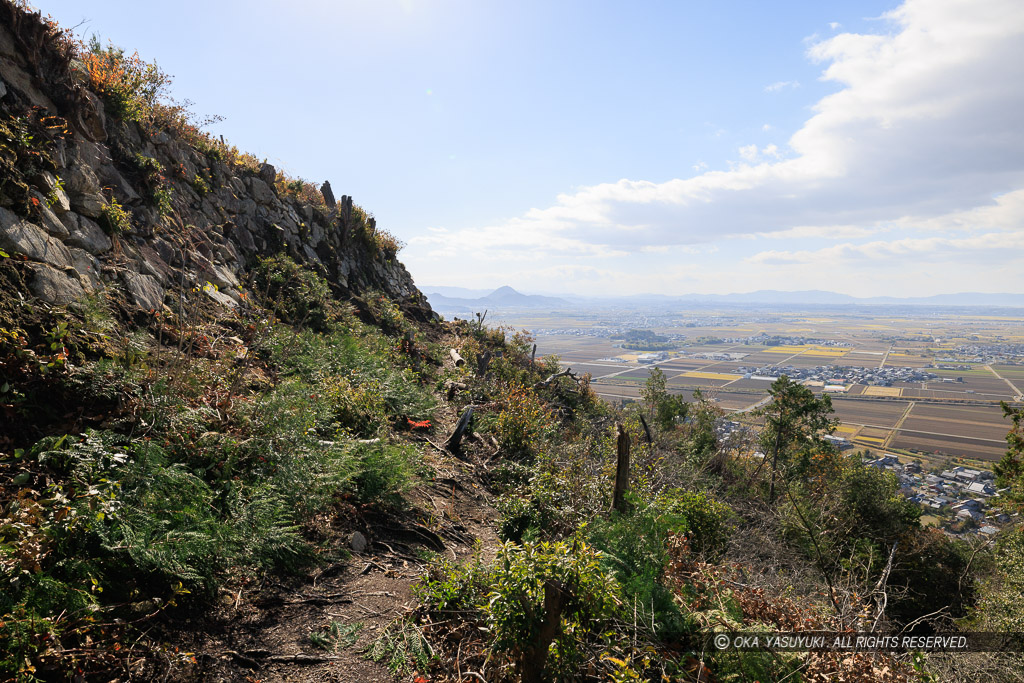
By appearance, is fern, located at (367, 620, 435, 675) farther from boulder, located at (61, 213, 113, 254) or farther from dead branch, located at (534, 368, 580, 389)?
dead branch, located at (534, 368, 580, 389)

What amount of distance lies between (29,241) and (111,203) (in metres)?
2.70

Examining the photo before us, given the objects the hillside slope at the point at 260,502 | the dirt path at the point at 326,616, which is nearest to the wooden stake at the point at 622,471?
the hillside slope at the point at 260,502

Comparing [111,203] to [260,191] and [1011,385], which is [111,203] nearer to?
[260,191]

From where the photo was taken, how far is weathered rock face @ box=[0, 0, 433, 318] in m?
5.19

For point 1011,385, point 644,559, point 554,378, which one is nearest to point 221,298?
point 644,559

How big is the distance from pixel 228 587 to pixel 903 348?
166m

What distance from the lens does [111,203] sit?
701cm

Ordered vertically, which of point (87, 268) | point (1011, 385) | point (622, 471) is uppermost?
point (87, 268)

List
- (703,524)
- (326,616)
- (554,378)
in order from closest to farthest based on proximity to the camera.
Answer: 1. (326,616)
2. (703,524)
3. (554,378)

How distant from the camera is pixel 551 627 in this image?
2.78 m

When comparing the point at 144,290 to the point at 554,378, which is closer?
the point at 144,290

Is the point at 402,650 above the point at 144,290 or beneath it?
beneath

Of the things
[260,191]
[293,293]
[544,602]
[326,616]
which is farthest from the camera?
[260,191]

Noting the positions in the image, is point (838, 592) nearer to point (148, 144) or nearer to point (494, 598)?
point (494, 598)
